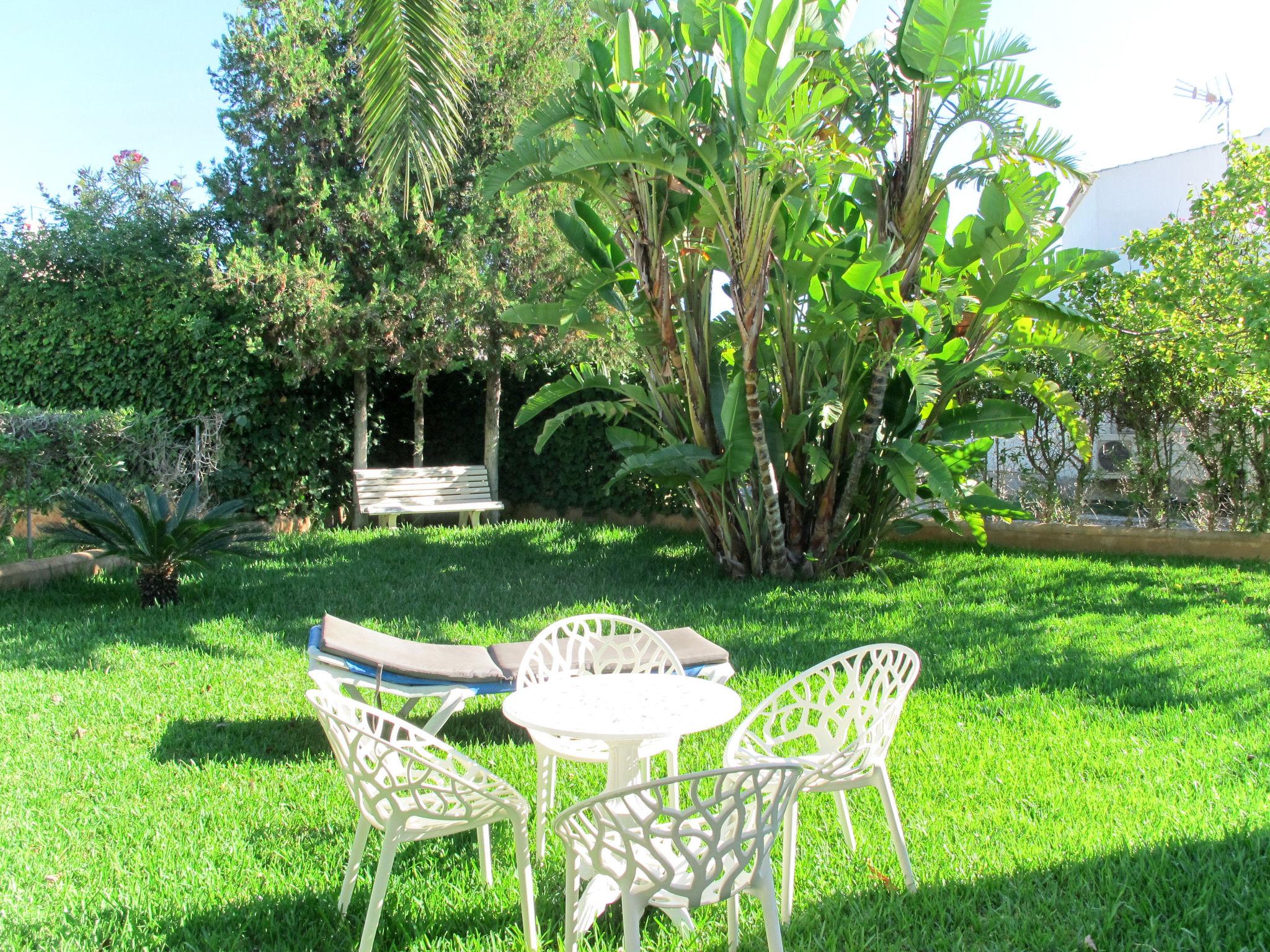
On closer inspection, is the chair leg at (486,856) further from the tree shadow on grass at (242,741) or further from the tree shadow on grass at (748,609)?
the tree shadow on grass at (748,609)

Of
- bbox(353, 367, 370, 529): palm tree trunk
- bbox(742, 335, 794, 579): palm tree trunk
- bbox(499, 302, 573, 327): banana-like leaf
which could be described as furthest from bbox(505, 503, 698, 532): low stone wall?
bbox(499, 302, 573, 327): banana-like leaf

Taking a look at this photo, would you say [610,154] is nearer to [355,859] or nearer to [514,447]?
[355,859]

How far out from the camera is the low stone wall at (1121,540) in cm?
1037

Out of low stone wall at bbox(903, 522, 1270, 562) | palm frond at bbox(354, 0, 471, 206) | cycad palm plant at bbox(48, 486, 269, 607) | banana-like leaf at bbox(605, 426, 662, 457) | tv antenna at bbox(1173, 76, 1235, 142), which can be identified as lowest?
low stone wall at bbox(903, 522, 1270, 562)

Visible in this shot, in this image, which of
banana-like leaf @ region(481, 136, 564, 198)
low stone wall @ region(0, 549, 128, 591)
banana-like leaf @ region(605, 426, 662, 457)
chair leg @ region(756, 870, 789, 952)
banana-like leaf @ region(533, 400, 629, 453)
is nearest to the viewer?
chair leg @ region(756, 870, 789, 952)

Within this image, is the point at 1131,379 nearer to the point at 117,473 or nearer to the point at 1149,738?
the point at 1149,738

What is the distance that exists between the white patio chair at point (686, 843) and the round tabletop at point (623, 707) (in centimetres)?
47

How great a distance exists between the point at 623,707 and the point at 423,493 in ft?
32.9

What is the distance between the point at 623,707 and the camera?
3.46 metres

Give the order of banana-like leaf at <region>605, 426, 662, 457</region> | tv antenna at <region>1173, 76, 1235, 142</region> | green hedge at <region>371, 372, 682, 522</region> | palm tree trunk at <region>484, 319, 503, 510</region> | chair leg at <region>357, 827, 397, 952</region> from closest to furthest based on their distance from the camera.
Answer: chair leg at <region>357, 827, 397, 952</region>
banana-like leaf at <region>605, 426, 662, 457</region>
palm tree trunk at <region>484, 319, 503, 510</region>
green hedge at <region>371, 372, 682, 522</region>
tv antenna at <region>1173, 76, 1235, 142</region>

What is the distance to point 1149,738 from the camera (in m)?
4.80

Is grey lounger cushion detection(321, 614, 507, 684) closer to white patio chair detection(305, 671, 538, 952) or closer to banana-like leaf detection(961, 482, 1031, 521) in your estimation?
white patio chair detection(305, 671, 538, 952)

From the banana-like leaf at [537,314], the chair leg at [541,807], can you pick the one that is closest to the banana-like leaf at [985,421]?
the banana-like leaf at [537,314]

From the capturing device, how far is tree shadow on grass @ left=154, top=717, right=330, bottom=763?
4.73 meters
